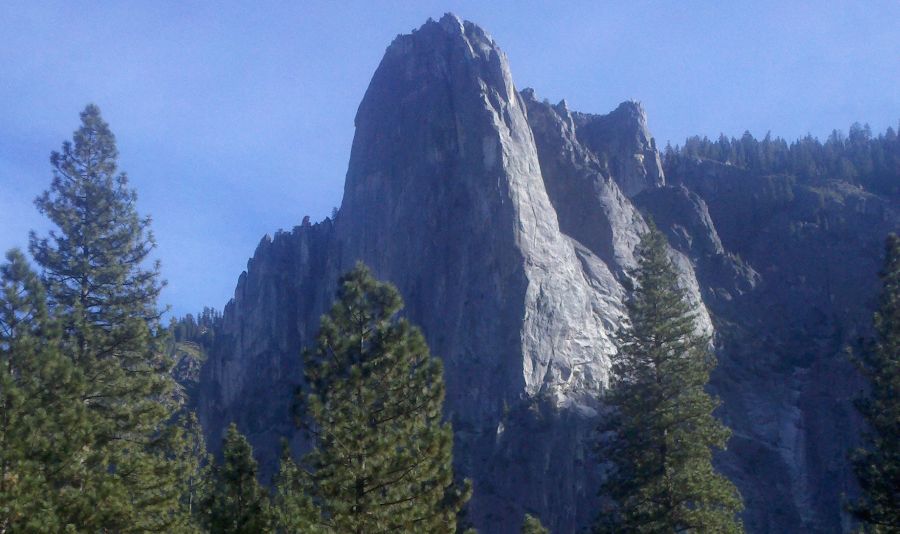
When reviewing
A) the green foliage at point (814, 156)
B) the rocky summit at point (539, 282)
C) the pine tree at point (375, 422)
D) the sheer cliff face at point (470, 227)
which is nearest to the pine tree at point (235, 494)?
the pine tree at point (375, 422)

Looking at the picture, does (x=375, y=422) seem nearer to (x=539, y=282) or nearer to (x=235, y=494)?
(x=235, y=494)

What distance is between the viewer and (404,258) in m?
89.9

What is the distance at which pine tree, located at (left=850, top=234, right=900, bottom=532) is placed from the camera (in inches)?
1118

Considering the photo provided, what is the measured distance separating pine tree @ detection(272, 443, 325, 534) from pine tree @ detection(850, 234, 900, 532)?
1761 centimetres

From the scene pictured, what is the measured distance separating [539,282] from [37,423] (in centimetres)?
6371

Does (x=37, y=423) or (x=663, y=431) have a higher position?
(x=663, y=431)

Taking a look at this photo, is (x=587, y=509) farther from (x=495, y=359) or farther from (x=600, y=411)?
(x=495, y=359)

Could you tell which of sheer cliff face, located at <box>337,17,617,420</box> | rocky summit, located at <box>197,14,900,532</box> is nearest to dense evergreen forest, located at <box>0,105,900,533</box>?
rocky summit, located at <box>197,14,900,532</box>

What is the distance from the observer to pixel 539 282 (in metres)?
81.6

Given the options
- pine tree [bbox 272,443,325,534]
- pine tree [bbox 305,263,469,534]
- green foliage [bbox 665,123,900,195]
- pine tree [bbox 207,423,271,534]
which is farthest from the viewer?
green foliage [bbox 665,123,900,195]

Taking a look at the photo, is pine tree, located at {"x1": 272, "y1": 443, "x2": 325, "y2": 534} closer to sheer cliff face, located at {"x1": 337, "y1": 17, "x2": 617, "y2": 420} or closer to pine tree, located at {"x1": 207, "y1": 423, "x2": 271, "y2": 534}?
pine tree, located at {"x1": 207, "y1": 423, "x2": 271, "y2": 534}

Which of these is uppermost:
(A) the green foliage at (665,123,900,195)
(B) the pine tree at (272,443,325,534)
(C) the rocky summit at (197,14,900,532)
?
(A) the green foliage at (665,123,900,195)

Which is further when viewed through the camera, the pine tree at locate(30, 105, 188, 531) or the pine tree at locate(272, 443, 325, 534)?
the pine tree at locate(30, 105, 188, 531)

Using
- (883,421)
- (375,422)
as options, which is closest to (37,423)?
(375,422)
